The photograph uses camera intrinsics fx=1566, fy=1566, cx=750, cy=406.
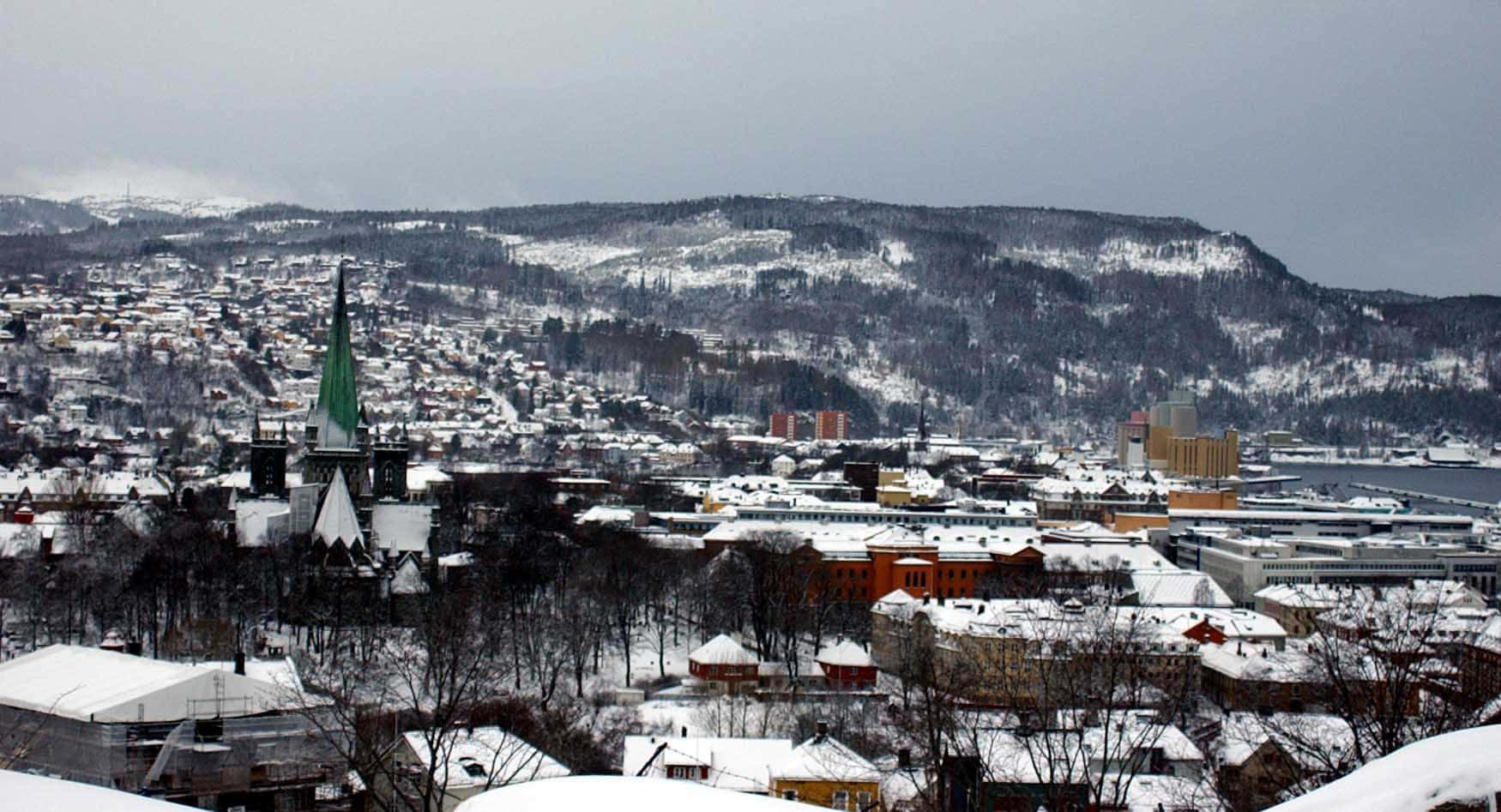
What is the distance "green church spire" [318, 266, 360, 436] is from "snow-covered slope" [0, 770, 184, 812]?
5874cm

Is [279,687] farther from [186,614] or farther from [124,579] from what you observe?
[124,579]

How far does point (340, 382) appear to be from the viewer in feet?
211

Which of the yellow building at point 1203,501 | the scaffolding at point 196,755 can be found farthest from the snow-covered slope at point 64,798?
the yellow building at point 1203,501

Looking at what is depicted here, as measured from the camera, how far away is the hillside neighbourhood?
856 inches

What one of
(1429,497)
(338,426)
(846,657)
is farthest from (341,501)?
(1429,497)

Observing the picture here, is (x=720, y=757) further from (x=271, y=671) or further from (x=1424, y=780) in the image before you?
(x=1424, y=780)

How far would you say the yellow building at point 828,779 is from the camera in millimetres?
26797

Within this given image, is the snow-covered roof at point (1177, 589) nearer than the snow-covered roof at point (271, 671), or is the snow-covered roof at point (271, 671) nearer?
the snow-covered roof at point (271, 671)

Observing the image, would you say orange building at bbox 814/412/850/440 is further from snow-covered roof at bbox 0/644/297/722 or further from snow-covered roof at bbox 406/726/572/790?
snow-covered roof at bbox 0/644/297/722

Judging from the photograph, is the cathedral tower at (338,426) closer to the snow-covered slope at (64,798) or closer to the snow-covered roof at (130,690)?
the snow-covered roof at (130,690)

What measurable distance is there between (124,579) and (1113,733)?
121 ft

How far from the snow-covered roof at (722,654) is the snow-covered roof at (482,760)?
61.9 feet

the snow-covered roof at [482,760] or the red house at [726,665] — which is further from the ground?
the snow-covered roof at [482,760]

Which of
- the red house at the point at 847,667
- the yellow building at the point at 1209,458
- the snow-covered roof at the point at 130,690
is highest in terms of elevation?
the snow-covered roof at the point at 130,690
